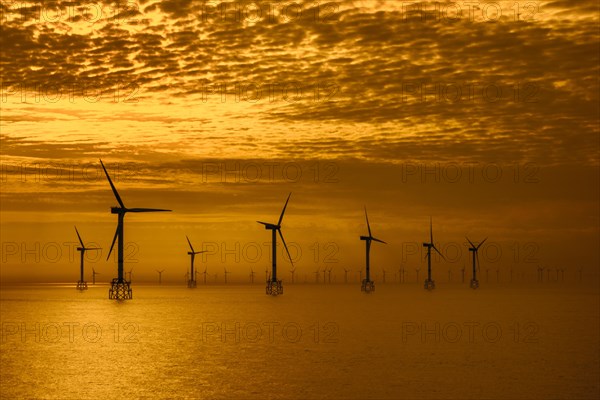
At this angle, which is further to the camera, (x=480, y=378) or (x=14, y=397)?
(x=480, y=378)

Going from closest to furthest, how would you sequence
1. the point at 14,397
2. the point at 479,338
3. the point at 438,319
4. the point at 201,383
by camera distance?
1. the point at 14,397
2. the point at 201,383
3. the point at 479,338
4. the point at 438,319

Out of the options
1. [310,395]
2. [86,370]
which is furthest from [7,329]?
[310,395]

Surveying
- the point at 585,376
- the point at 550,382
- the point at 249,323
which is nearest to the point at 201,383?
the point at 550,382

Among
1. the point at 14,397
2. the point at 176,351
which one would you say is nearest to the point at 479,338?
the point at 176,351

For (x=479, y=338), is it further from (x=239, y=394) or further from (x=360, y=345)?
(x=239, y=394)

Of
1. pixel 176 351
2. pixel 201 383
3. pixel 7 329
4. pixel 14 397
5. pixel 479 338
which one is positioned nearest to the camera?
pixel 14 397

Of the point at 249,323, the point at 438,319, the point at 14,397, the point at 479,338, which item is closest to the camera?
the point at 14,397

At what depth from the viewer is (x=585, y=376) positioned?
243 ft

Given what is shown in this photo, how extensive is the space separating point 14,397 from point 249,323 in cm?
7392

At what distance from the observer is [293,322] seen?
13612 cm

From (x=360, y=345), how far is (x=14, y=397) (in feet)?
151

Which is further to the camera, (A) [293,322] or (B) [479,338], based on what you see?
(A) [293,322]

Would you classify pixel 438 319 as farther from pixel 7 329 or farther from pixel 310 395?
pixel 310 395

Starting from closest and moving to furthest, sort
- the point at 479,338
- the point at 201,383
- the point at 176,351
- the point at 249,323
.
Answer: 1. the point at 201,383
2. the point at 176,351
3. the point at 479,338
4. the point at 249,323
